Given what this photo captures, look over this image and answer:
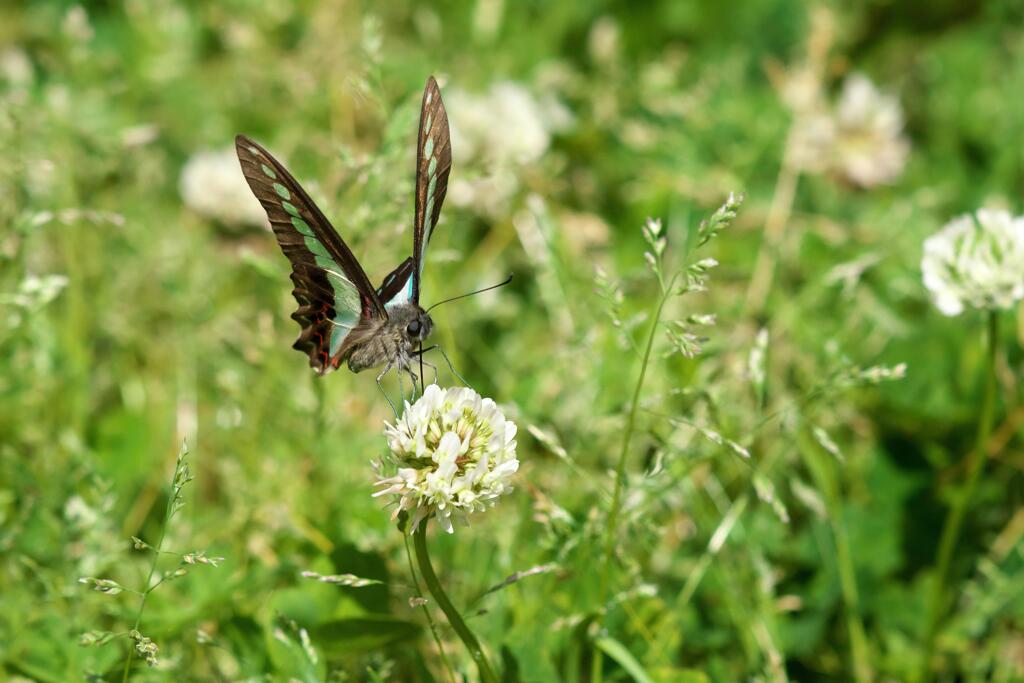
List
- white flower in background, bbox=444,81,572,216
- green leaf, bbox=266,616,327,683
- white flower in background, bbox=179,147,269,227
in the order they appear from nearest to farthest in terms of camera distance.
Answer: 1. green leaf, bbox=266,616,327,683
2. white flower in background, bbox=444,81,572,216
3. white flower in background, bbox=179,147,269,227

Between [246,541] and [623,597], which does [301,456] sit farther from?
[623,597]

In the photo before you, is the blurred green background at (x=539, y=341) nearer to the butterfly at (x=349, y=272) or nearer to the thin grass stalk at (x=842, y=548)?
the thin grass stalk at (x=842, y=548)

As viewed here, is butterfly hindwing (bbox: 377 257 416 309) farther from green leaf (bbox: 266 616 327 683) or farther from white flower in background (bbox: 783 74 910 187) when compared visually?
white flower in background (bbox: 783 74 910 187)

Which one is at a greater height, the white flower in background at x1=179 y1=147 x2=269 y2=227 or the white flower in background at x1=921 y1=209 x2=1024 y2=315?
the white flower in background at x1=179 y1=147 x2=269 y2=227

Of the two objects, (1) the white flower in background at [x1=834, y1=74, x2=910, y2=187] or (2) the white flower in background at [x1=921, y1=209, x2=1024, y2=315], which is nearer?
(2) the white flower in background at [x1=921, y1=209, x2=1024, y2=315]

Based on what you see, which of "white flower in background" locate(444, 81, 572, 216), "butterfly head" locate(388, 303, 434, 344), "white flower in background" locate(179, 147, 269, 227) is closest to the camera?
"butterfly head" locate(388, 303, 434, 344)

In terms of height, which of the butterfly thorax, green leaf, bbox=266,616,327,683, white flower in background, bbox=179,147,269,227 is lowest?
green leaf, bbox=266,616,327,683

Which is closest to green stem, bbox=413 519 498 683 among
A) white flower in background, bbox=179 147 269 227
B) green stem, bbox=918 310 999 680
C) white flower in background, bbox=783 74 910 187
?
green stem, bbox=918 310 999 680
